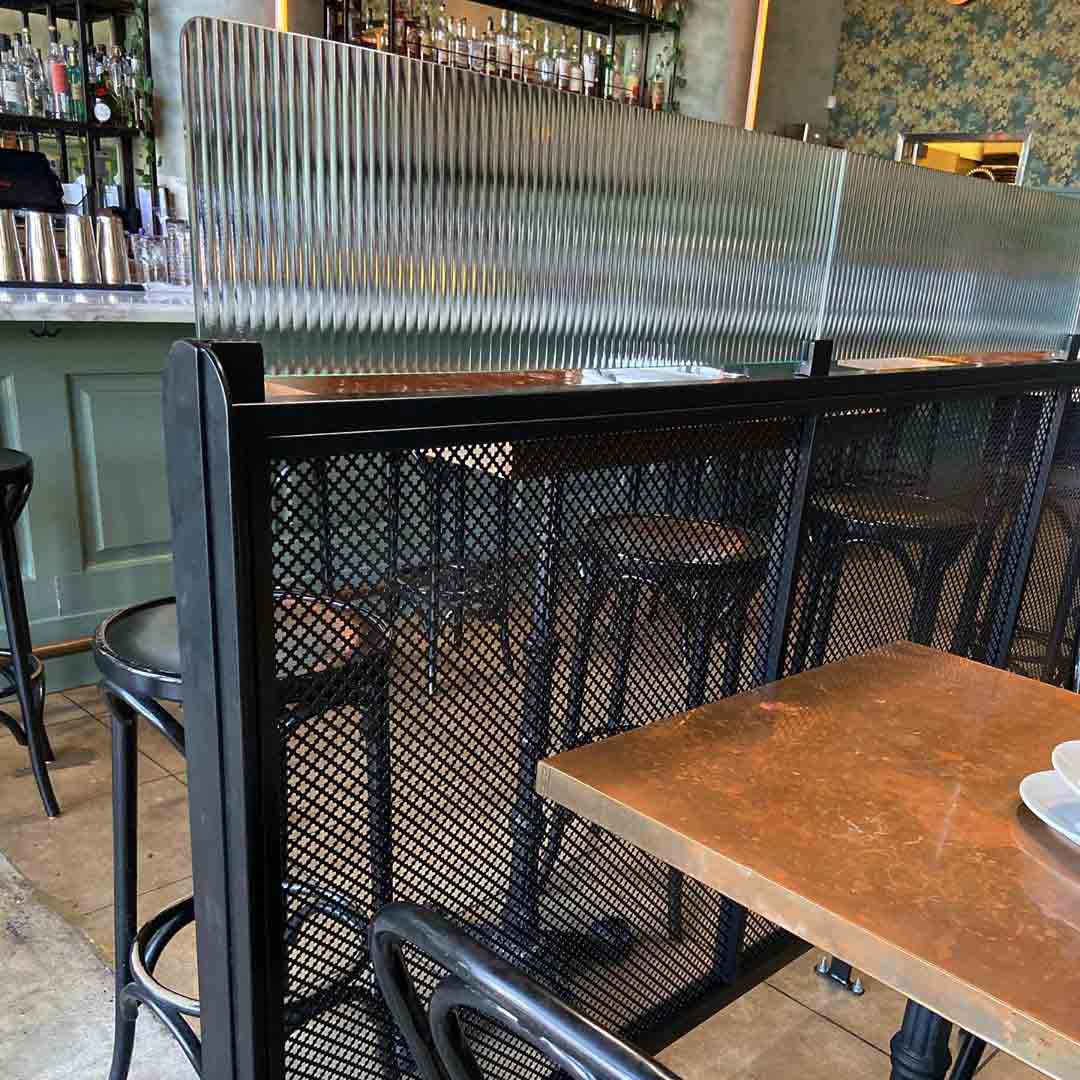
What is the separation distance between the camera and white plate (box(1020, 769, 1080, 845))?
89 centimetres

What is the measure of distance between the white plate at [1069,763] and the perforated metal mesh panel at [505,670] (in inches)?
22.9

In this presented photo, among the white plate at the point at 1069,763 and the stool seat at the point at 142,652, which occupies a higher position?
the white plate at the point at 1069,763

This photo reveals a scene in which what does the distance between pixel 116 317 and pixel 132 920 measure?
1.63 m

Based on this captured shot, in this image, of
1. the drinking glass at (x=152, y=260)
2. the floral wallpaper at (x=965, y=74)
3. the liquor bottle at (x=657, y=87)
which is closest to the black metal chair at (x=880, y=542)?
the drinking glass at (x=152, y=260)

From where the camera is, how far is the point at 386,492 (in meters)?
1.03

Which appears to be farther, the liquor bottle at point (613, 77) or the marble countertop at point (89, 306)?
the liquor bottle at point (613, 77)

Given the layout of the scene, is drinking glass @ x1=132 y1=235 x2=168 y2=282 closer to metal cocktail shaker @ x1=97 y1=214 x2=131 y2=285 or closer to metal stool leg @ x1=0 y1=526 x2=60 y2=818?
metal cocktail shaker @ x1=97 y1=214 x2=131 y2=285

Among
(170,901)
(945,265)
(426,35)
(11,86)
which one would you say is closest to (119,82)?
(11,86)

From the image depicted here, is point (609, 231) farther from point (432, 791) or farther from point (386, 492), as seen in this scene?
point (432, 791)

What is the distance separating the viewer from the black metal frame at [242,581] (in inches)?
34.5

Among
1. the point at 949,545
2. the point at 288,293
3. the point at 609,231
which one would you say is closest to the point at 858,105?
the point at 949,545

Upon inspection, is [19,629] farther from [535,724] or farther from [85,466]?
[535,724]

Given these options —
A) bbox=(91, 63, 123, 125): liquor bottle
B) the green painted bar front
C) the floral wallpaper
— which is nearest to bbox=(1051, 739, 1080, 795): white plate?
A: the green painted bar front

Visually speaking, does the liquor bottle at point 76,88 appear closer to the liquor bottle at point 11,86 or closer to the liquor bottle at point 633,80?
the liquor bottle at point 11,86
